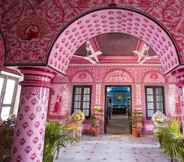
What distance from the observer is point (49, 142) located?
10.2ft

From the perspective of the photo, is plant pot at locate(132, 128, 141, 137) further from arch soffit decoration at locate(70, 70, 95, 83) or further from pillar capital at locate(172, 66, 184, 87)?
pillar capital at locate(172, 66, 184, 87)

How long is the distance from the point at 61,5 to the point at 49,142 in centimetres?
232

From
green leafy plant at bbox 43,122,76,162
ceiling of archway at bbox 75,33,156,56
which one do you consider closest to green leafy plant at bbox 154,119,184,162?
green leafy plant at bbox 43,122,76,162

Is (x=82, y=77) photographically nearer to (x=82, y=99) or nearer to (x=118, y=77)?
(x=82, y=99)

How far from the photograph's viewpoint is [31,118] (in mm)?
2152

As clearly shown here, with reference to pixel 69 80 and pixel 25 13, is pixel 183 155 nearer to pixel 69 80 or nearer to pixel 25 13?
pixel 25 13

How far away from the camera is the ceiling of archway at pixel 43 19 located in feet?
7.09

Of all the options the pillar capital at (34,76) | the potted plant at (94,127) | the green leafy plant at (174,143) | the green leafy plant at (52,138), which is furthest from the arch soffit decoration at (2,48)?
the potted plant at (94,127)

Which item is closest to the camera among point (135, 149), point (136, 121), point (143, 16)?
point (143, 16)

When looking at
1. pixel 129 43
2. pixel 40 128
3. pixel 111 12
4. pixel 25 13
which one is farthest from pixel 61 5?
pixel 129 43

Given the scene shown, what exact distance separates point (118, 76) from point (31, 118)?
23.5ft

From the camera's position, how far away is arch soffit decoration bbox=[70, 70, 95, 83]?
910cm

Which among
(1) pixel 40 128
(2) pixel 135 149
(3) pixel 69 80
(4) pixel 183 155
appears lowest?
(2) pixel 135 149

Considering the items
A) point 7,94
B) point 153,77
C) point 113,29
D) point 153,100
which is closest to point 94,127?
point 153,100
